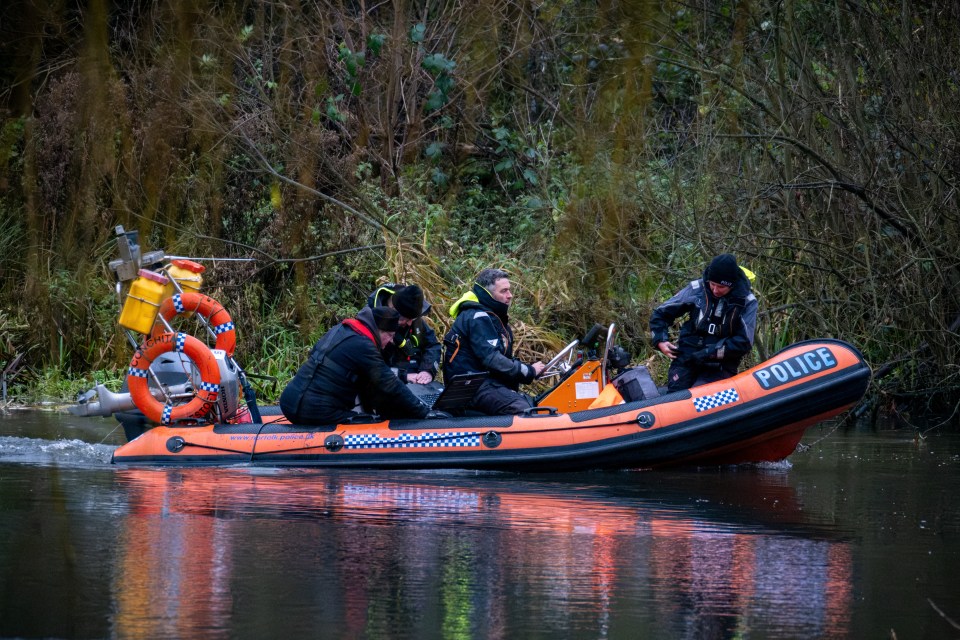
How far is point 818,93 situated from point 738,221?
1320 millimetres

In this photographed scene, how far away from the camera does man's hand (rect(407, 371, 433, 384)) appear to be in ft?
35.4

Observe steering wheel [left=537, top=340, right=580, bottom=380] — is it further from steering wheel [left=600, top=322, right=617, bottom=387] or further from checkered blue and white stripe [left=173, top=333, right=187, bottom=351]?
checkered blue and white stripe [left=173, top=333, right=187, bottom=351]

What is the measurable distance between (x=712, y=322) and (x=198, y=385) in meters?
3.72

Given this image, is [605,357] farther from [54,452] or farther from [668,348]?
[54,452]

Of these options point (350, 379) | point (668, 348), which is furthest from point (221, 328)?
point (668, 348)

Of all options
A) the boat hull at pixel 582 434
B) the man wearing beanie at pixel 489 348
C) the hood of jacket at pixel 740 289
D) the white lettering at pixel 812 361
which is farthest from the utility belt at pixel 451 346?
the white lettering at pixel 812 361

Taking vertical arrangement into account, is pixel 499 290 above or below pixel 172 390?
above

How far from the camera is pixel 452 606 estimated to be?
4598 mm

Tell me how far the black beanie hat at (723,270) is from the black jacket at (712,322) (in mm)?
89

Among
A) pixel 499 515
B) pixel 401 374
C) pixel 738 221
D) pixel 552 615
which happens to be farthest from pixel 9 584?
pixel 738 221

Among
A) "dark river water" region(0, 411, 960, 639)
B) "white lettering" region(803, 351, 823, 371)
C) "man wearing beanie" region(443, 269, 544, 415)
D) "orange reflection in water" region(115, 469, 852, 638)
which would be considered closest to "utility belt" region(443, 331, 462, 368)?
"man wearing beanie" region(443, 269, 544, 415)

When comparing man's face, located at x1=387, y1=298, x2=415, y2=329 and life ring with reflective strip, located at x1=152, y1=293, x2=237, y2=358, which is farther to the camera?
life ring with reflective strip, located at x1=152, y1=293, x2=237, y2=358

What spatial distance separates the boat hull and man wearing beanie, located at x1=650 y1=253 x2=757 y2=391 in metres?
0.26

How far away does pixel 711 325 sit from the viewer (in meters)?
9.23
